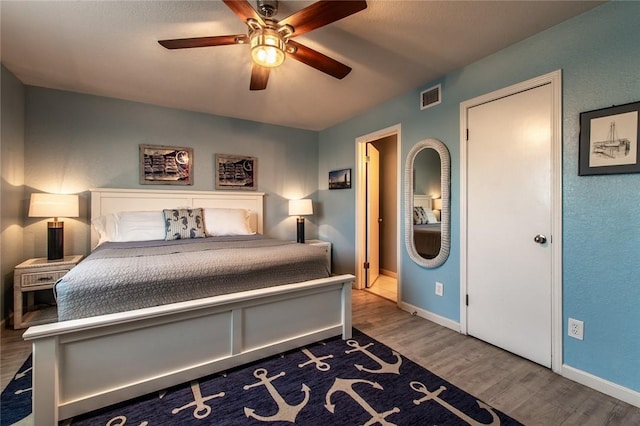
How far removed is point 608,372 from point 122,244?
3.85 m

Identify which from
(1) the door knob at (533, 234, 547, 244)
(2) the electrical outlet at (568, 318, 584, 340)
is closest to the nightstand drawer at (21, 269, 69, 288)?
(1) the door knob at (533, 234, 547, 244)

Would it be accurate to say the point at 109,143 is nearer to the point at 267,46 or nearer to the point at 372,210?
the point at 267,46

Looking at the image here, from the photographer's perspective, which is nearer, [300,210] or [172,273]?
[172,273]

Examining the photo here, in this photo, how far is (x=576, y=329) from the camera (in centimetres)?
183

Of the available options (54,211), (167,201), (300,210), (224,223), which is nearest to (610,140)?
(300,210)

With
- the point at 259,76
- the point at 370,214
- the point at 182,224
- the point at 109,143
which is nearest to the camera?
the point at 259,76

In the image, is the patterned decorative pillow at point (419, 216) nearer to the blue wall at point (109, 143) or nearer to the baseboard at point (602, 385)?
the baseboard at point (602, 385)

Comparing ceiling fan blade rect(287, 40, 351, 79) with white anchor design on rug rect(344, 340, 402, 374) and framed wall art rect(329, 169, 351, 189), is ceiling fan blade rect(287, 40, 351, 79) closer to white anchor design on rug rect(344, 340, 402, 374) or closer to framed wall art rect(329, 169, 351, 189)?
framed wall art rect(329, 169, 351, 189)

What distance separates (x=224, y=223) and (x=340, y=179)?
1783 mm

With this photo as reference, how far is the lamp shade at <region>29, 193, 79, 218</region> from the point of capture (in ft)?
8.54

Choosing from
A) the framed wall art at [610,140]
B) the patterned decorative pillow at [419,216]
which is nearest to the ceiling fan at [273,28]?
the framed wall art at [610,140]

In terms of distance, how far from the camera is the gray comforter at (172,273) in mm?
1501

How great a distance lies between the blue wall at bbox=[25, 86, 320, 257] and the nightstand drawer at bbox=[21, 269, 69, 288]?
0.57 meters

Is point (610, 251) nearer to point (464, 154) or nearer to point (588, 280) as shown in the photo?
point (588, 280)
